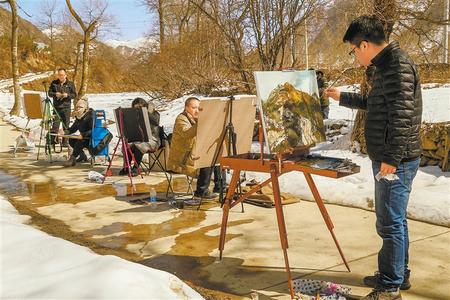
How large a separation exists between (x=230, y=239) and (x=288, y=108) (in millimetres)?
1553

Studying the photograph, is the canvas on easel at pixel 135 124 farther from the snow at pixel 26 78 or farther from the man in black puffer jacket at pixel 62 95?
the snow at pixel 26 78

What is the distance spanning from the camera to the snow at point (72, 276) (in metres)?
2.55

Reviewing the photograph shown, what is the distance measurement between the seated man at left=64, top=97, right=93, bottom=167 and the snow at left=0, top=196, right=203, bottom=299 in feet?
15.8

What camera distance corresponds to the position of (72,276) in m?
2.78

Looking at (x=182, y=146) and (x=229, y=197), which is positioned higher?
(x=182, y=146)

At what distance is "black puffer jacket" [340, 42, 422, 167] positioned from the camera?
2.78 meters

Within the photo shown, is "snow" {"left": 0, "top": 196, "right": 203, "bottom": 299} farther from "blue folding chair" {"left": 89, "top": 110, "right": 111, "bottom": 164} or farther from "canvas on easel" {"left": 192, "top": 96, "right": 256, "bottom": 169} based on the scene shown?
"blue folding chair" {"left": 89, "top": 110, "right": 111, "bottom": 164}

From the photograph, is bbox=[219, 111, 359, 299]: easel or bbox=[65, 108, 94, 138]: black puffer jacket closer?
bbox=[219, 111, 359, 299]: easel

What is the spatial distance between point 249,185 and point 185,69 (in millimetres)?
11626

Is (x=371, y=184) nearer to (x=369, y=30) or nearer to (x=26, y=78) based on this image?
(x=369, y=30)

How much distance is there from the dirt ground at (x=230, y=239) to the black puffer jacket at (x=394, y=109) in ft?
3.31

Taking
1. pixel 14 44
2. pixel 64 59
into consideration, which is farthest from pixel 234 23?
pixel 64 59

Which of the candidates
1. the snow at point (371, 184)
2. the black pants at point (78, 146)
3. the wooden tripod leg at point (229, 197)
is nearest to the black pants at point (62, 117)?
the black pants at point (78, 146)

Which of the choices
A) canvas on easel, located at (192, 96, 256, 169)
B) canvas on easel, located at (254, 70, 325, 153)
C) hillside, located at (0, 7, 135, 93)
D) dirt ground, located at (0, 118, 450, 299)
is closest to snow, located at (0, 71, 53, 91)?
hillside, located at (0, 7, 135, 93)
